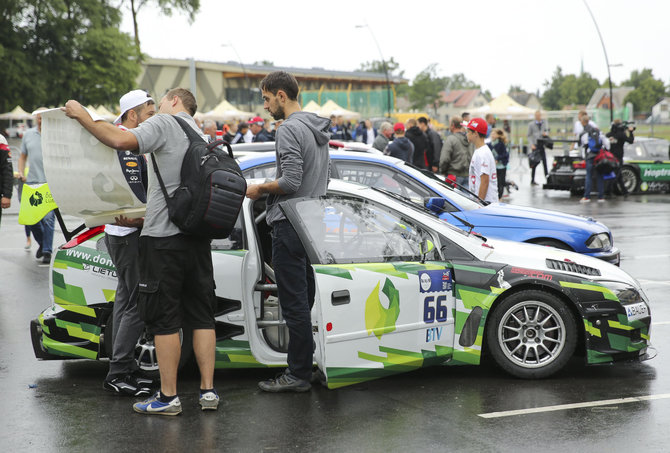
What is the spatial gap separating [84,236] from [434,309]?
2480 mm

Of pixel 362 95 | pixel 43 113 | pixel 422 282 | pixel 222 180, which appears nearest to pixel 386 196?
pixel 422 282

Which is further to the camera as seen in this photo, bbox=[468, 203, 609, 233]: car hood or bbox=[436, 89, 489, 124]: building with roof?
bbox=[436, 89, 489, 124]: building with roof

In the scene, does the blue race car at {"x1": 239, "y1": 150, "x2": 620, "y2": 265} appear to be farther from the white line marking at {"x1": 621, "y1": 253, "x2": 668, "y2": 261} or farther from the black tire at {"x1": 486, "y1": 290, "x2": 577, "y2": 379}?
the white line marking at {"x1": 621, "y1": 253, "x2": 668, "y2": 261}

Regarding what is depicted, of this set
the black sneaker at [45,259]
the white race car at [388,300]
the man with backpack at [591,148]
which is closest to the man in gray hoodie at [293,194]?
the white race car at [388,300]

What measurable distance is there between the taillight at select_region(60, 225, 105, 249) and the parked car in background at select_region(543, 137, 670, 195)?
1671 centimetres

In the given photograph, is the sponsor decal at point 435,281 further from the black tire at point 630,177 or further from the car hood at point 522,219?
the black tire at point 630,177

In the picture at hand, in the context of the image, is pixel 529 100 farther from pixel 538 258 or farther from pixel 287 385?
pixel 287 385

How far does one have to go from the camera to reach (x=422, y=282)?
523 centimetres

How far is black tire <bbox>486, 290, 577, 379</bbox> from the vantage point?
545 centimetres

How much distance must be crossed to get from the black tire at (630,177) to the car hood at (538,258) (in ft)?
53.6

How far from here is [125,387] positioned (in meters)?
5.35

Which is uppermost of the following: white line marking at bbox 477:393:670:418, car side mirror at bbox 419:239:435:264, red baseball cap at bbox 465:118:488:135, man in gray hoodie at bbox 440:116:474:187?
red baseball cap at bbox 465:118:488:135

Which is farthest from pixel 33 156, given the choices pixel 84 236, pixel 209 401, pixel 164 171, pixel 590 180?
pixel 590 180

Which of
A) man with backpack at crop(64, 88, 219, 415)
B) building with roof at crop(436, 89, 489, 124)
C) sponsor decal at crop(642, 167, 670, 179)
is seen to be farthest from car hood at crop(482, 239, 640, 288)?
building with roof at crop(436, 89, 489, 124)
